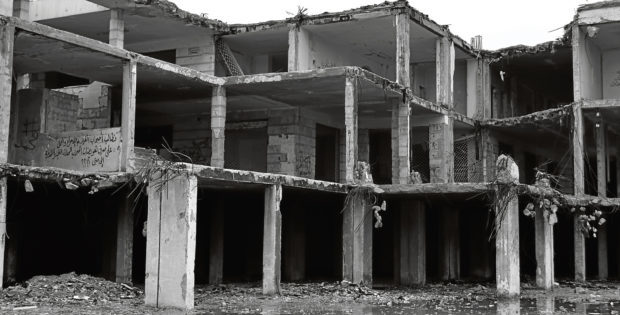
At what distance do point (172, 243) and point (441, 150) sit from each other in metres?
13.1

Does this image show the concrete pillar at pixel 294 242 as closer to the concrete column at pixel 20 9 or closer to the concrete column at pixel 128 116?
the concrete column at pixel 128 116

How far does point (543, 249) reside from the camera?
20766 millimetres

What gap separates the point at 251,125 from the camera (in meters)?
26.0

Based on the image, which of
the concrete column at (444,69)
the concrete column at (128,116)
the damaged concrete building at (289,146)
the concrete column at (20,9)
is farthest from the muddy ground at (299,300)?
the concrete column at (444,69)

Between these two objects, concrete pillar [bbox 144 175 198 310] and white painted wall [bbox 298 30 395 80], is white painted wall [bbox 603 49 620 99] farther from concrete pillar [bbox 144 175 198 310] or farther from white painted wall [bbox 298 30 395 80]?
concrete pillar [bbox 144 175 198 310]

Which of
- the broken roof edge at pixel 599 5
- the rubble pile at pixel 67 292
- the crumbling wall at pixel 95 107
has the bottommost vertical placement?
the rubble pile at pixel 67 292

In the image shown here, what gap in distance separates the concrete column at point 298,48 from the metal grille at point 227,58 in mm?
1951

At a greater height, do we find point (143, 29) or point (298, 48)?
point (143, 29)

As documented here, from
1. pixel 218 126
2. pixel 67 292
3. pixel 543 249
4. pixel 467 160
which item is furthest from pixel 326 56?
pixel 67 292

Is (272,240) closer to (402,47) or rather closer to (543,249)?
(543,249)

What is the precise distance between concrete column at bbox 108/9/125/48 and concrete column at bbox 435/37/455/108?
998cm

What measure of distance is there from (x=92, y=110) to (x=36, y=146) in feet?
15.3

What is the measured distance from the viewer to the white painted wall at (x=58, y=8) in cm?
2209

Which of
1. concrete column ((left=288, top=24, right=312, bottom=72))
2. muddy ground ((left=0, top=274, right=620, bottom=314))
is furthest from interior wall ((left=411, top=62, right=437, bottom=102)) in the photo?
muddy ground ((left=0, top=274, right=620, bottom=314))
